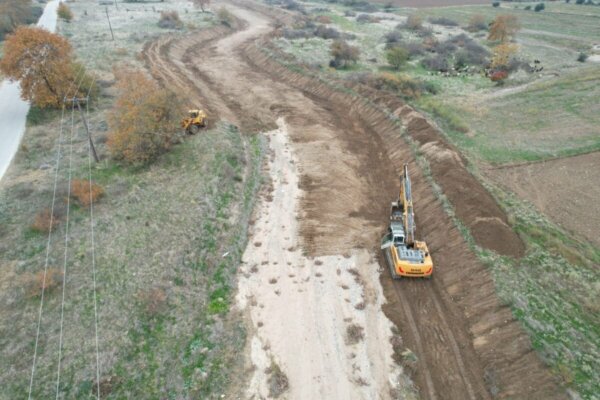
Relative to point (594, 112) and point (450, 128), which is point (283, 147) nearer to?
point (450, 128)

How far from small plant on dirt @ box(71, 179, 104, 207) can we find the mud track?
13.5 metres

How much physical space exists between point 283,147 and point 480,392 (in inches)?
976

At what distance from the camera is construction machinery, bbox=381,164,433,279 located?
66.8ft

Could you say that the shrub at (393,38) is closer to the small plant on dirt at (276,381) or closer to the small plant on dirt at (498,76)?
the small plant on dirt at (498,76)

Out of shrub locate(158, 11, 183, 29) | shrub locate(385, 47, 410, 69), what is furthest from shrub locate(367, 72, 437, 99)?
shrub locate(158, 11, 183, 29)

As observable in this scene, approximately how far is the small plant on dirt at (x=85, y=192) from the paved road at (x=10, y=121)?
7.02 meters

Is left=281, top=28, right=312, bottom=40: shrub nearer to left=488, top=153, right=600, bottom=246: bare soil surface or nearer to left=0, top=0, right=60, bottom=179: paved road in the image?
left=0, top=0, right=60, bottom=179: paved road

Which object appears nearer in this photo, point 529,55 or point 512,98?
point 512,98

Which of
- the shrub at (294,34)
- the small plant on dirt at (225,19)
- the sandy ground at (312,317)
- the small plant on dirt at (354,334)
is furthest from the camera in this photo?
the small plant on dirt at (225,19)

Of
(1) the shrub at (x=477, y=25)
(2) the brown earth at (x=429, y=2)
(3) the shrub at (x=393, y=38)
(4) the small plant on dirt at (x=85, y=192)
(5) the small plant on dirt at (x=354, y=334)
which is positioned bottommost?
(5) the small plant on dirt at (x=354, y=334)

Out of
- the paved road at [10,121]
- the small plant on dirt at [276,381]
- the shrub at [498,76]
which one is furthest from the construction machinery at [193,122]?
the shrub at [498,76]

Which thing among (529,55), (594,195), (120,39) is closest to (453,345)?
(594,195)

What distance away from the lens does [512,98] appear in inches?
1647

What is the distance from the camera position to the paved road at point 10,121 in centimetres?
2986
